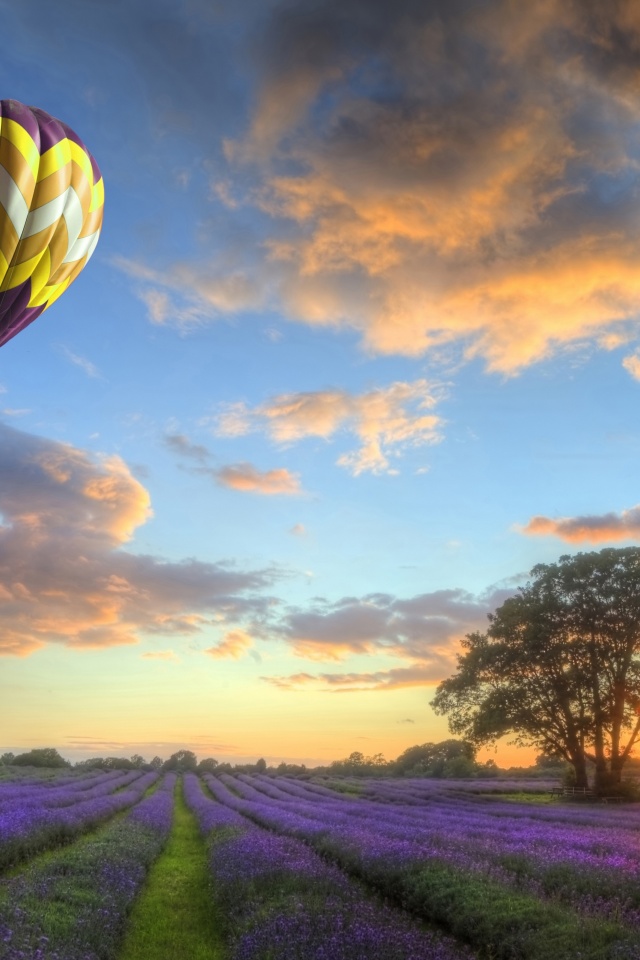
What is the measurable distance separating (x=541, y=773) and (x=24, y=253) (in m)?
55.4

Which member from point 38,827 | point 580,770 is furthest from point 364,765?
point 38,827

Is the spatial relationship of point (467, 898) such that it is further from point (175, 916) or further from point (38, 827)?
point (38, 827)

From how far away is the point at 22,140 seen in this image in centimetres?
932

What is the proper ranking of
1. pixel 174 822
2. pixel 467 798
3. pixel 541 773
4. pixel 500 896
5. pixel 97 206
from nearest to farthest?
1. pixel 500 896
2. pixel 97 206
3. pixel 174 822
4. pixel 467 798
5. pixel 541 773

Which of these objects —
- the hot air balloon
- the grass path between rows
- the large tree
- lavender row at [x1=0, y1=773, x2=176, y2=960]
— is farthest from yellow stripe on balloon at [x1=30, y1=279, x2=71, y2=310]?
the large tree

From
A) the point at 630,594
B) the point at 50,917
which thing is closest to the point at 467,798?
the point at 630,594

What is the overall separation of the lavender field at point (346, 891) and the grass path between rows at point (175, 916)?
7 centimetres

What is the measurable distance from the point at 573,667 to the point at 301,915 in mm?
25071

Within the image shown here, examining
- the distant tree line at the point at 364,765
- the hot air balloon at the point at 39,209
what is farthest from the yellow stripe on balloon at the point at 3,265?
the distant tree line at the point at 364,765

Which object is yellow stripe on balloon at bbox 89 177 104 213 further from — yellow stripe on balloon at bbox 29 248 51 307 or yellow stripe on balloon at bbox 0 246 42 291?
yellow stripe on balloon at bbox 0 246 42 291

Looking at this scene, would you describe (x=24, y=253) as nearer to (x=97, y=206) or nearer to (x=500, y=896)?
(x=97, y=206)

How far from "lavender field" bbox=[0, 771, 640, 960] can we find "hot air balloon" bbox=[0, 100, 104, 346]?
8.58m

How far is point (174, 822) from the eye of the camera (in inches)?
774

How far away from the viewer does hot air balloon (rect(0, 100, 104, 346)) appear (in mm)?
9242
